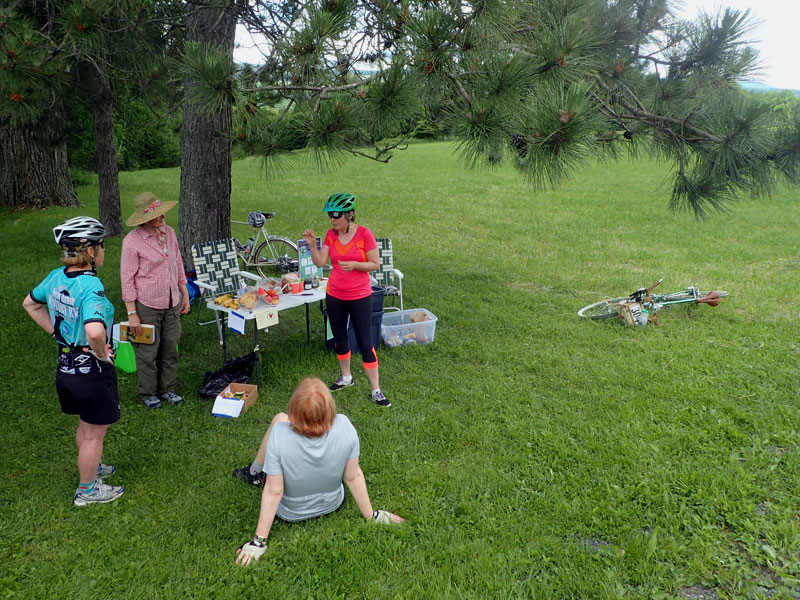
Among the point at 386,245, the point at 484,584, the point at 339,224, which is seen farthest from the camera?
the point at 386,245

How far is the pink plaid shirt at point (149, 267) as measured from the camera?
4.16 metres

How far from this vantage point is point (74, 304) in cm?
296

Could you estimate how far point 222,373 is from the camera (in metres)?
4.77

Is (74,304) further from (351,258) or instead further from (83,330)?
(351,258)

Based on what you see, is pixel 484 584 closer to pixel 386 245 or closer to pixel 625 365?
pixel 625 365

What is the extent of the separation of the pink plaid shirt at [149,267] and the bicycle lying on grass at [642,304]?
4.25m

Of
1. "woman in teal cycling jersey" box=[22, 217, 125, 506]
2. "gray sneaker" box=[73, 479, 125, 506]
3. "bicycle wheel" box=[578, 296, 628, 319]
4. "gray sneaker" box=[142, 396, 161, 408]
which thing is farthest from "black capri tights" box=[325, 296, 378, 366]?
"bicycle wheel" box=[578, 296, 628, 319]

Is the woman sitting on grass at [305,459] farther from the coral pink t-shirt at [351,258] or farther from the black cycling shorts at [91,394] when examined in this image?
the coral pink t-shirt at [351,258]

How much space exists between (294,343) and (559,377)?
2.55 metres

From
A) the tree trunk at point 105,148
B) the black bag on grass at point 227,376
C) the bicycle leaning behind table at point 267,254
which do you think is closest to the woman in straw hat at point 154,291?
the black bag on grass at point 227,376

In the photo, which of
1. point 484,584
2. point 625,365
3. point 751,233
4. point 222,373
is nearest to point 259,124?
point 222,373

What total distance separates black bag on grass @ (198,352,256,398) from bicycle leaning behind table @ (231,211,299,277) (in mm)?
3398

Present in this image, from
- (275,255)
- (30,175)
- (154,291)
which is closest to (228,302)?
(154,291)

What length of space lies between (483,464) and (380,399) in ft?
3.63
